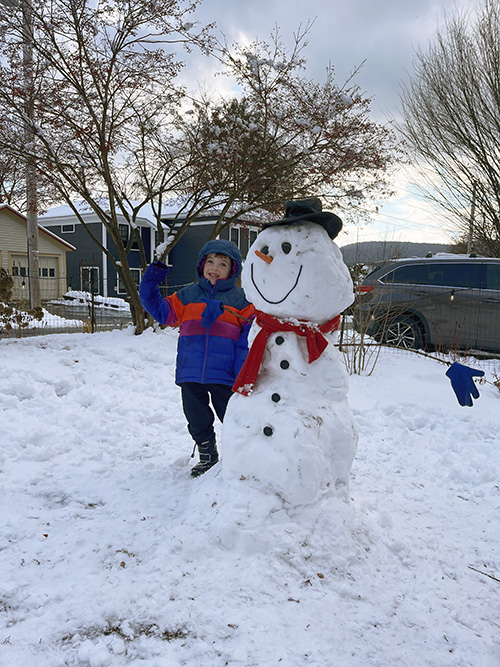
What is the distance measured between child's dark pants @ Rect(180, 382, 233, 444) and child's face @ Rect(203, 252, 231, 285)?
0.75 meters

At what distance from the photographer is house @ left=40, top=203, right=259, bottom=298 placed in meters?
23.3

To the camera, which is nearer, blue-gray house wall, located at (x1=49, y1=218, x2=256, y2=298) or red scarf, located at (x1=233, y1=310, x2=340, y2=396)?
red scarf, located at (x1=233, y1=310, x2=340, y2=396)

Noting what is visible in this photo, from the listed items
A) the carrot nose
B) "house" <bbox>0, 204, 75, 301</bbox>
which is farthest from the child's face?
"house" <bbox>0, 204, 75, 301</bbox>

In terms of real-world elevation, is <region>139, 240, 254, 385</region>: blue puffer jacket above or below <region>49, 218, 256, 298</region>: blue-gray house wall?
below

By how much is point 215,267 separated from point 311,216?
3.01 ft

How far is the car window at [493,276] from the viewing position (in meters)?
7.74

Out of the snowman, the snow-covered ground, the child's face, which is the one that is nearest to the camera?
the snow-covered ground

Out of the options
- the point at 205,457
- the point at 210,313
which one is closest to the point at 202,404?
the point at 205,457

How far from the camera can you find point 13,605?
1.99 metres

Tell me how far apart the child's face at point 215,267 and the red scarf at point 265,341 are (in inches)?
28.2

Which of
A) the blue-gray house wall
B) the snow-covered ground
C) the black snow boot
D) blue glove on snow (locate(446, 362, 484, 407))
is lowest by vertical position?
the snow-covered ground

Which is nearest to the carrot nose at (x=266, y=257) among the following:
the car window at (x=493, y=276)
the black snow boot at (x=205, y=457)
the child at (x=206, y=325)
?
the child at (x=206, y=325)

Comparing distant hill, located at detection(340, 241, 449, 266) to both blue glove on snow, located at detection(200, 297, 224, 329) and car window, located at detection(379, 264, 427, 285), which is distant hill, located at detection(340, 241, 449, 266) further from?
blue glove on snow, located at detection(200, 297, 224, 329)

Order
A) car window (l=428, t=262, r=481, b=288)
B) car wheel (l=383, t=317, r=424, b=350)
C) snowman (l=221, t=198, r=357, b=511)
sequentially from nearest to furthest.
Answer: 1. snowman (l=221, t=198, r=357, b=511)
2. car wheel (l=383, t=317, r=424, b=350)
3. car window (l=428, t=262, r=481, b=288)
